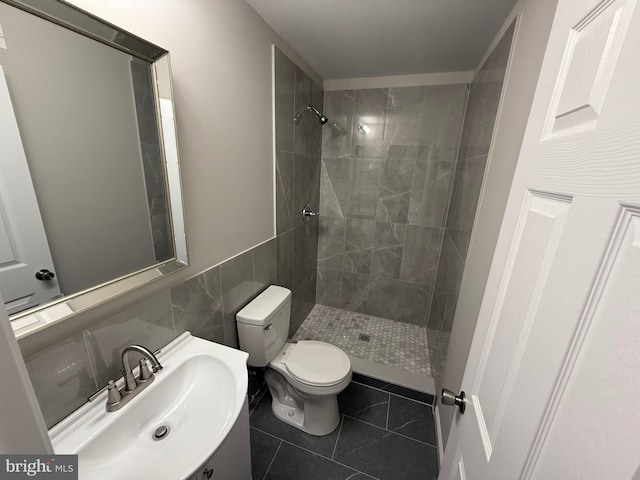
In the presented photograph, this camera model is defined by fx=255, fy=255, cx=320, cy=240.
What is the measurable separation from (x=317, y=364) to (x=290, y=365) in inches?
6.4

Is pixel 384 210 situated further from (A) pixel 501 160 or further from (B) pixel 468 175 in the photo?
(A) pixel 501 160

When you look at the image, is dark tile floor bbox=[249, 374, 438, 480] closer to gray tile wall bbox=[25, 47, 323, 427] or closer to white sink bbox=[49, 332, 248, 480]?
gray tile wall bbox=[25, 47, 323, 427]

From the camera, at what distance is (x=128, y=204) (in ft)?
2.91

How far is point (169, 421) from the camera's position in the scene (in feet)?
2.99

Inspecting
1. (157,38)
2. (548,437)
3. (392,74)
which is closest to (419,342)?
(548,437)

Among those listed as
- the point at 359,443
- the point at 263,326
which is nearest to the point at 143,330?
the point at 263,326

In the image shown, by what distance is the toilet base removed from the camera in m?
1.54

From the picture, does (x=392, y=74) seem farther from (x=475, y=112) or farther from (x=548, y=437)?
(x=548, y=437)

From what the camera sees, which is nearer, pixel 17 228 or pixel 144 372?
pixel 17 228

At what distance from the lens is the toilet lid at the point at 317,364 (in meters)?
1.44

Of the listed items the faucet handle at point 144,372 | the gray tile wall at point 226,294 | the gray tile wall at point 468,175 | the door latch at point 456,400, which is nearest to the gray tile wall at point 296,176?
the gray tile wall at point 226,294

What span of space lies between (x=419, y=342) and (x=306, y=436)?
1.30 metres

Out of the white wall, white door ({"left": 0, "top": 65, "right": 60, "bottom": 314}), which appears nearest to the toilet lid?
the white wall

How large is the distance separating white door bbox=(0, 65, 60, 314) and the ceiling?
1180 millimetres
